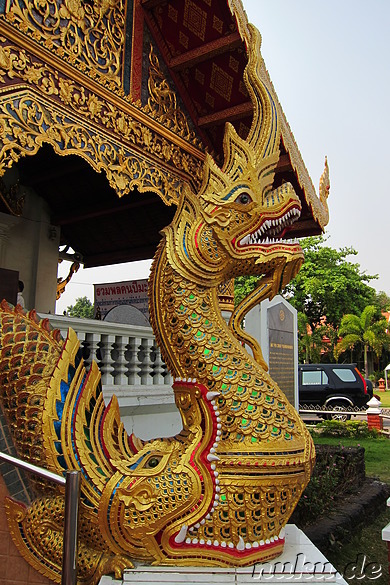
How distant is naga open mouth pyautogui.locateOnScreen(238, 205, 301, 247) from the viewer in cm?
195

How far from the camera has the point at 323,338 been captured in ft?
78.7

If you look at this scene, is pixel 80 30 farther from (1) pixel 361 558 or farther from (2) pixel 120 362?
(1) pixel 361 558

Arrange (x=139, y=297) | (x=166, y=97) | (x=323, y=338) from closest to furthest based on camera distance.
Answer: (x=166, y=97) → (x=139, y=297) → (x=323, y=338)

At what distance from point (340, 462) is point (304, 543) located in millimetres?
2891

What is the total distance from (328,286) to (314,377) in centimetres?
949

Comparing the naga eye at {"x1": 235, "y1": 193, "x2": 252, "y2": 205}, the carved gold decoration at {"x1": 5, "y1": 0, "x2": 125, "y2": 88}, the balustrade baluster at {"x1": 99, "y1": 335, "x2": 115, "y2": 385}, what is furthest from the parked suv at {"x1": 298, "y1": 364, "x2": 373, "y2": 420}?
the naga eye at {"x1": 235, "y1": 193, "x2": 252, "y2": 205}

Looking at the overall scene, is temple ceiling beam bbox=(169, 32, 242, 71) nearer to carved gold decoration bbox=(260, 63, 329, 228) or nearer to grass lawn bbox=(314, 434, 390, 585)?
carved gold decoration bbox=(260, 63, 329, 228)

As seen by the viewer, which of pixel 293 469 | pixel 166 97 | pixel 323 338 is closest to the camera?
pixel 293 469

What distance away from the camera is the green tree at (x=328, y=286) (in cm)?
2209

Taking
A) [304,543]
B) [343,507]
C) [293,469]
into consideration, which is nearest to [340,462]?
[343,507]

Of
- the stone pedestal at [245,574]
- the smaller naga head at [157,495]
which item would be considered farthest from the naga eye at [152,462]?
the stone pedestal at [245,574]

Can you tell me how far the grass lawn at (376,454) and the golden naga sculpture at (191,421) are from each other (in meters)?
4.29

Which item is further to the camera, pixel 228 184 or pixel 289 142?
pixel 289 142

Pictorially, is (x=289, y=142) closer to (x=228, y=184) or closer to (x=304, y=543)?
(x=228, y=184)
